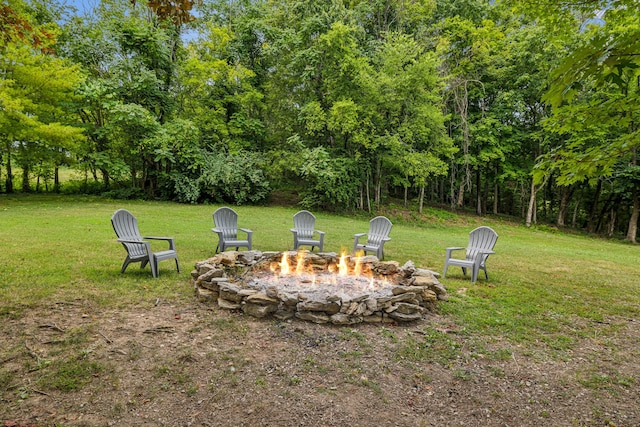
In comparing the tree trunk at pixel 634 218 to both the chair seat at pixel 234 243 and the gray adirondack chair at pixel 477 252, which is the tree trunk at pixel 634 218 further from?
the chair seat at pixel 234 243

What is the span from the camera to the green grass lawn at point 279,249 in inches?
158

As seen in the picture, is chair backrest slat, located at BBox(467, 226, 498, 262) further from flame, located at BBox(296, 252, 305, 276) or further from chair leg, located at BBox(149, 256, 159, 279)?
chair leg, located at BBox(149, 256, 159, 279)

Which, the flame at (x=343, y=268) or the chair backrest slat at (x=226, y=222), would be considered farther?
the chair backrest slat at (x=226, y=222)

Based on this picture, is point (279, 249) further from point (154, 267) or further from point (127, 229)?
point (127, 229)

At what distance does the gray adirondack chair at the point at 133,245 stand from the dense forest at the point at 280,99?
9.66 metres

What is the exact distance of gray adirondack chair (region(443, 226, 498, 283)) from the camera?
5.64 metres

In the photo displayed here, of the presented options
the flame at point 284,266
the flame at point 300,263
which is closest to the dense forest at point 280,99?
the flame at point 300,263

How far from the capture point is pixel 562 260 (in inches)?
344

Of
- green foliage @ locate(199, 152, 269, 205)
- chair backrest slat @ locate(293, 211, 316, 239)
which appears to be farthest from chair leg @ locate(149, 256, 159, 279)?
green foliage @ locate(199, 152, 269, 205)

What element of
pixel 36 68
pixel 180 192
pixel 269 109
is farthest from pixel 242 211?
pixel 36 68

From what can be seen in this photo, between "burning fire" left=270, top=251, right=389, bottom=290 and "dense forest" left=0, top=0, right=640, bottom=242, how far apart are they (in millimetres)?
9512

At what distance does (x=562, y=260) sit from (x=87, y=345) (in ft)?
34.2

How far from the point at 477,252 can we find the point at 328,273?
280 cm

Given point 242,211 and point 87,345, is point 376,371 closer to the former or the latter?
point 87,345
